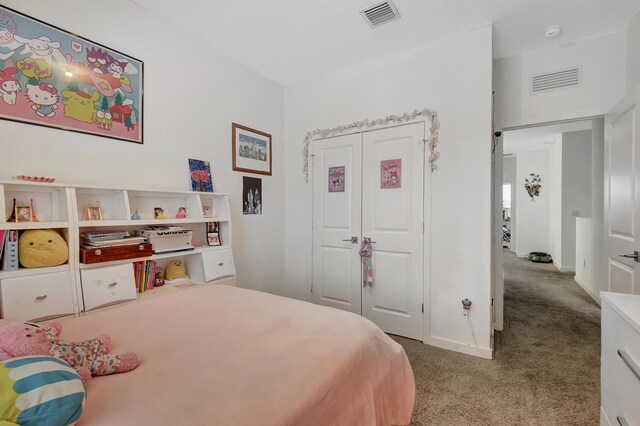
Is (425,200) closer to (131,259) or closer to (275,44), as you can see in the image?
(275,44)

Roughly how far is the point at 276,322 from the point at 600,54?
3.42 metres

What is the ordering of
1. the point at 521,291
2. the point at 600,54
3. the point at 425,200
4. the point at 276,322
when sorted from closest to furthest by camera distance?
the point at 276,322, the point at 600,54, the point at 425,200, the point at 521,291

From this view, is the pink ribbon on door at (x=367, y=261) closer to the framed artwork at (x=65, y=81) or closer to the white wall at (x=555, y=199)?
the framed artwork at (x=65, y=81)

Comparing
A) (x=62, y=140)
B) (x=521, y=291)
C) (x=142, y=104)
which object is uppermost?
(x=142, y=104)

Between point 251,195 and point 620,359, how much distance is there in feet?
9.54

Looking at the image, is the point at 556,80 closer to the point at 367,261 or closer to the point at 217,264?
the point at 367,261

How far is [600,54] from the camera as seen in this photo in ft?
8.09

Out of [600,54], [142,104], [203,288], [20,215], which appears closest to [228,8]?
[142,104]

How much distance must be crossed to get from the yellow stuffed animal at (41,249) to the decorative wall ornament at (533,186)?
8.60 metres

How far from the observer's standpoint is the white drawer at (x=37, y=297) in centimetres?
140

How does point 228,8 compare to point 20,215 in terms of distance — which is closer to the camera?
point 20,215

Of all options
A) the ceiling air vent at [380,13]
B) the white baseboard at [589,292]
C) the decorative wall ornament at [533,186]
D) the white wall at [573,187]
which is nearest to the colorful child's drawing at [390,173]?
the ceiling air vent at [380,13]

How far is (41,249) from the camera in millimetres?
1523

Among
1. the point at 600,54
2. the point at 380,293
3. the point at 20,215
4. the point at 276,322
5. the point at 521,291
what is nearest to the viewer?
the point at 276,322
